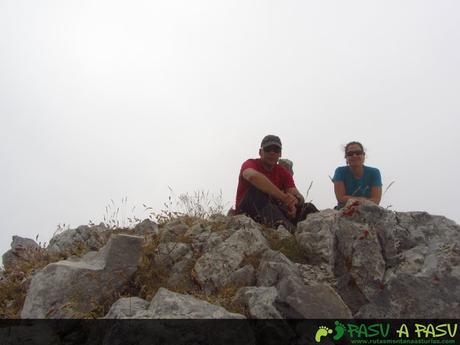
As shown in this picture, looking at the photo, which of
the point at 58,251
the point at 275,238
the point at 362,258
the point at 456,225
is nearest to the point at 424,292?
the point at 362,258

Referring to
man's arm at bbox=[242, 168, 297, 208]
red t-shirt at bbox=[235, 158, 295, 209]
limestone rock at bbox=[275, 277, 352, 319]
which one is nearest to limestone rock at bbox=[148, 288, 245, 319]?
limestone rock at bbox=[275, 277, 352, 319]

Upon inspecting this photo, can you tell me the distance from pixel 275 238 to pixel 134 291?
2476 mm

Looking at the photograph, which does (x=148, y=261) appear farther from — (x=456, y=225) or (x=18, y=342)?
(x=456, y=225)

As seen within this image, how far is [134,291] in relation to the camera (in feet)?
18.3

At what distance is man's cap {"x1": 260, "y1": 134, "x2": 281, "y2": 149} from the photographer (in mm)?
7977

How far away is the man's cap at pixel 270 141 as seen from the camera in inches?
314

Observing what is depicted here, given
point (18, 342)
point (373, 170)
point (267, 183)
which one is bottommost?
point (18, 342)

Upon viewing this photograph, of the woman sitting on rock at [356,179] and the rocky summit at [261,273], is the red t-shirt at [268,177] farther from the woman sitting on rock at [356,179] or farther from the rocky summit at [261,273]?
the rocky summit at [261,273]

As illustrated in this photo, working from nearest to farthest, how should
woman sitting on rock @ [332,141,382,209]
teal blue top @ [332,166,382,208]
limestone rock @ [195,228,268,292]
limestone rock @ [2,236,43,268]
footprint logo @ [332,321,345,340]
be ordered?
footprint logo @ [332,321,345,340] → limestone rock @ [195,228,268,292] → limestone rock @ [2,236,43,268] → woman sitting on rock @ [332,141,382,209] → teal blue top @ [332,166,382,208]

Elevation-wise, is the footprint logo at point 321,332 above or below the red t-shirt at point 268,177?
below

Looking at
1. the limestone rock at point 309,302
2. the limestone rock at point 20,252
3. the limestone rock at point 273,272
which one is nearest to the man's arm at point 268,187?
the limestone rock at point 273,272

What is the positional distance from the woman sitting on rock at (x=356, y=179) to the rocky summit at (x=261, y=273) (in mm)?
1119

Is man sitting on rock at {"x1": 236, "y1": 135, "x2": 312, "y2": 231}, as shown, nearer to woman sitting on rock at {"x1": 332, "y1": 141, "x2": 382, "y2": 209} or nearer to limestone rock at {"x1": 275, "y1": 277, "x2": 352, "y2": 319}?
woman sitting on rock at {"x1": 332, "y1": 141, "x2": 382, "y2": 209}

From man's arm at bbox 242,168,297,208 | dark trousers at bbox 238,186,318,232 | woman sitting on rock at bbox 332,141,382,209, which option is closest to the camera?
man's arm at bbox 242,168,297,208
